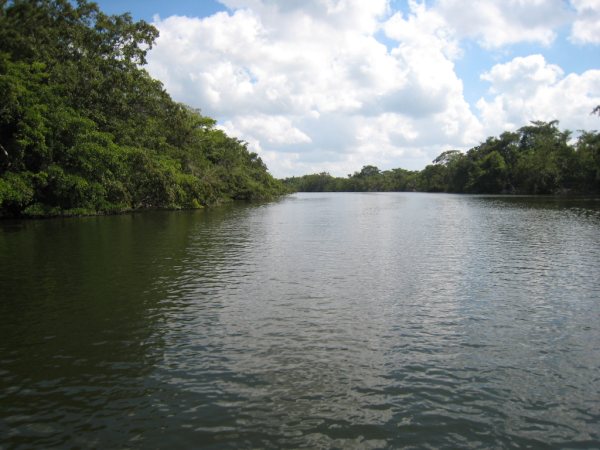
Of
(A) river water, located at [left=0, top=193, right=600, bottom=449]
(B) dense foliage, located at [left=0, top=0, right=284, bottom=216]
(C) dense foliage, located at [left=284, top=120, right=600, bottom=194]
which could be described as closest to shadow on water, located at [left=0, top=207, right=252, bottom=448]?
(A) river water, located at [left=0, top=193, right=600, bottom=449]

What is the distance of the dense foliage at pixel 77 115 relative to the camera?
3794cm

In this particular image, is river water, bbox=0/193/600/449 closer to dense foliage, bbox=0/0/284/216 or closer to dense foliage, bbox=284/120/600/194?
dense foliage, bbox=0/0/284/216

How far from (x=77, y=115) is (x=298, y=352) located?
39.4 meters

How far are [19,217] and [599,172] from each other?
110337 millimetres

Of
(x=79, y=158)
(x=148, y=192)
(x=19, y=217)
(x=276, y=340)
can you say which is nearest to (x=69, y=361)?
(x=276, y=340)

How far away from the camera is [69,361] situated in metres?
10.1

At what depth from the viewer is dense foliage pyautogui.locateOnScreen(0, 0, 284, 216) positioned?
3794cm

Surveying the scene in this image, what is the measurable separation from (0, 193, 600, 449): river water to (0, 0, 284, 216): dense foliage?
1910cm

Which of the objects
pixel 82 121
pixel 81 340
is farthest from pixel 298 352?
pixel 82 121

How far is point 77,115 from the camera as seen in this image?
4206 cm

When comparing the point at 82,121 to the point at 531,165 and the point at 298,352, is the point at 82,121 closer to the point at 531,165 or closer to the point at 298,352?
the point at 298,352

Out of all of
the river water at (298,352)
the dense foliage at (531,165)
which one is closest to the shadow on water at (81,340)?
the river water at (298,352)

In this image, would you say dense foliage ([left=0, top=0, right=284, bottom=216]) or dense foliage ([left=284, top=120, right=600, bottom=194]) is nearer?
dense foliage ([left=0, top=0, right=284, bottom=216])

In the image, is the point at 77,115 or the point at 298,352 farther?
the point at 77,115
